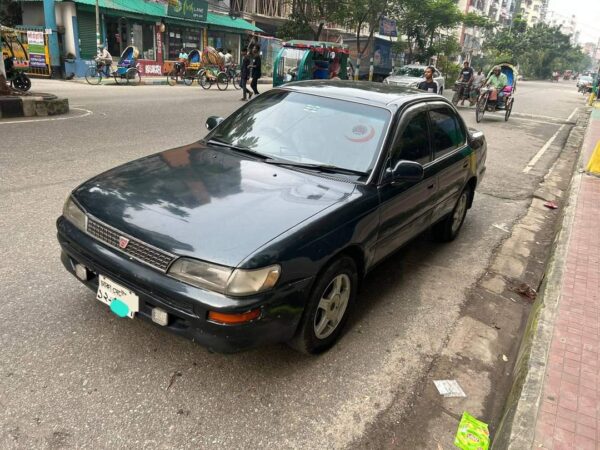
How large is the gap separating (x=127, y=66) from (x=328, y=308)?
20.0 meters

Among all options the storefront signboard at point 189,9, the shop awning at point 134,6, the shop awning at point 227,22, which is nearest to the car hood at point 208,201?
the shop awning at point 134,6

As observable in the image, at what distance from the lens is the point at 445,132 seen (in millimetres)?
4477

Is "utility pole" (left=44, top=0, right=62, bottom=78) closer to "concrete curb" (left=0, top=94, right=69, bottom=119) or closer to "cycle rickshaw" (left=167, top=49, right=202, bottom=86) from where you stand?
"cycle rickshaw" (left=167, top=49, right=202, bottom=86)

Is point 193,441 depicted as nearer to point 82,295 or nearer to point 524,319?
point 82,295

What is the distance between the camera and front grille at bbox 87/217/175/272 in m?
2.46

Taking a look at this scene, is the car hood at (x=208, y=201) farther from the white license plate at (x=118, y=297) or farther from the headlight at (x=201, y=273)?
the white license plate at (x=118, y=297)

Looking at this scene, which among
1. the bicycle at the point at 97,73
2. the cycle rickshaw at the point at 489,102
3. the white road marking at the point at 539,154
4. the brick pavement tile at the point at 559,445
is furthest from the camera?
the bicycle at the point at 97,73

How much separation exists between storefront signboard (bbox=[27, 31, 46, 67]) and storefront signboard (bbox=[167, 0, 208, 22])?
718 cm

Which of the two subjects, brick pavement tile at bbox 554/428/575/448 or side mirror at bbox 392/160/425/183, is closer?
brick pavement tile at bbox 554/428/575/448

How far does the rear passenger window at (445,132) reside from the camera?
4.21m

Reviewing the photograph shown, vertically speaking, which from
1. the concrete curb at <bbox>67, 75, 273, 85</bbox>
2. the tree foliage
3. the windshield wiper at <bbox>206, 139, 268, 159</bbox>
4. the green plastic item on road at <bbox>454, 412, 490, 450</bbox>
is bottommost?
the green plastic item on road at <bbox>454, 412, 490, 450</bbox>

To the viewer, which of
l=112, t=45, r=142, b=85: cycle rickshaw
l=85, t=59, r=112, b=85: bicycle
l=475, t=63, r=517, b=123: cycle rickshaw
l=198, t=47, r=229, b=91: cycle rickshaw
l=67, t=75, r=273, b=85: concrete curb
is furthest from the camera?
l=198, t=47, r=229, b=91: cycle rickshaw

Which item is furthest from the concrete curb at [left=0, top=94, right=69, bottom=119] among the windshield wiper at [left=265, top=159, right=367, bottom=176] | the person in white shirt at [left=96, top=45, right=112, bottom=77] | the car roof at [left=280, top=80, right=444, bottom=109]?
the person in white shirt at [left=96, top=45, right=112, bottom=77]

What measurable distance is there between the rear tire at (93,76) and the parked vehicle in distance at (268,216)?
58.4ft
